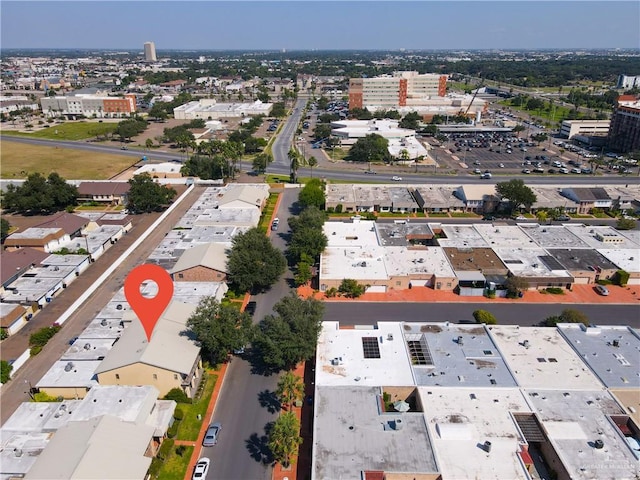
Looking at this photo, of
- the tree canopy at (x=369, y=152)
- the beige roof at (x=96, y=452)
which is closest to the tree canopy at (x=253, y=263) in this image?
the beige roof at (x=96, y=452)

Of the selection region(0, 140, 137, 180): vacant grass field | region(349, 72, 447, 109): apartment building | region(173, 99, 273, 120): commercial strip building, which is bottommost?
region(0, 140, 137, 180): vacant grass field

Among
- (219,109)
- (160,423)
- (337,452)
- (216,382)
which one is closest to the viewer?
(337,452)

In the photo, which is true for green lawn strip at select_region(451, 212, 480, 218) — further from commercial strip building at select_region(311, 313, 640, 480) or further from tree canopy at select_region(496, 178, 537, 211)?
commercial strip building at select_region(311, 313, 640, 480)

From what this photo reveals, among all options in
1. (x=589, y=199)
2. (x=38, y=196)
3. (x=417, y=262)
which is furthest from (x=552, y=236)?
(x=38, y=196)

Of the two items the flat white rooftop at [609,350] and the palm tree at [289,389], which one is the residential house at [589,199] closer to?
the flat white rooftop at [609,350]

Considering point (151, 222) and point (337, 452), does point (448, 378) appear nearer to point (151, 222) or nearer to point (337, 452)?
point (337, 452)

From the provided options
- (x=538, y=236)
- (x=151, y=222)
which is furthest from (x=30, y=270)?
(x=538, y=236)

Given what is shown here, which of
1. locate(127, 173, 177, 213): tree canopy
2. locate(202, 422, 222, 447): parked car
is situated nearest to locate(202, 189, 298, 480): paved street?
locate(202, 422, 222, 447): parked car
